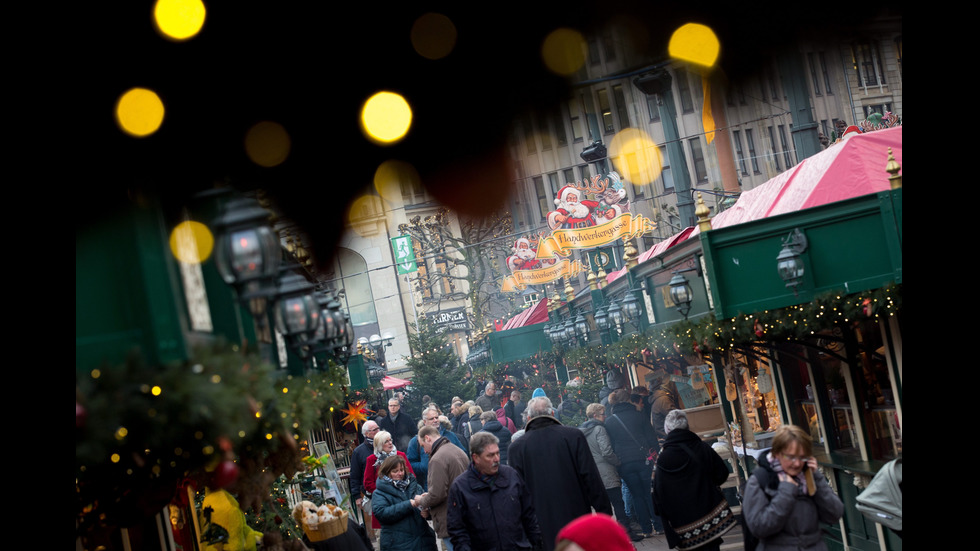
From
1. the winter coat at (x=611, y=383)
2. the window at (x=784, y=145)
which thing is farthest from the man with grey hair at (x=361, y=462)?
the window at (x=784, y=145)

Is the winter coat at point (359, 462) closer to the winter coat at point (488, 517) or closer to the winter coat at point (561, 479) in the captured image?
the winter coat at point (561, 479)

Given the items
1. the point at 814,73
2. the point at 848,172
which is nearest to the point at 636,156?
the point at 814,73

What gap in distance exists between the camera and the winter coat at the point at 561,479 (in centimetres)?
848

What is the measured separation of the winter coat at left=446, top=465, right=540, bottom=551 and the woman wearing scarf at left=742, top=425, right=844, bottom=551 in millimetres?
2076

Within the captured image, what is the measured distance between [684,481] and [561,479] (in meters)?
1.12

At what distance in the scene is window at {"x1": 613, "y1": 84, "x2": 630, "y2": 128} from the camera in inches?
1790

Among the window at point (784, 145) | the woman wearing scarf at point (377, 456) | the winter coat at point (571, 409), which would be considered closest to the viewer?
the woman wearing scarf at point (377, 456)

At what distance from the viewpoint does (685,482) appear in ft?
27.3

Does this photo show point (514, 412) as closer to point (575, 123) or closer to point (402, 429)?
point (402, 429)

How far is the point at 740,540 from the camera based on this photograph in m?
11.5

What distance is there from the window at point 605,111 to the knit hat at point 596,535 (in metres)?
43.1

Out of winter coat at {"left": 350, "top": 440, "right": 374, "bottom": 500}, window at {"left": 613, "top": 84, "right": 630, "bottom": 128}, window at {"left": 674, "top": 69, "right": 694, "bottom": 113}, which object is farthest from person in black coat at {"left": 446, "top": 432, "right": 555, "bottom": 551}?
window at {"left": 613, "top": 84, "right": 630, "bottom": 128}

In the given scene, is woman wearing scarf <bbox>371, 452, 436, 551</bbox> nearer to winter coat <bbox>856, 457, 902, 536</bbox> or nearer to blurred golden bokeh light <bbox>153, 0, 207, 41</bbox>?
winter coat <bbox>856, 457, 902, 536</bbox>
